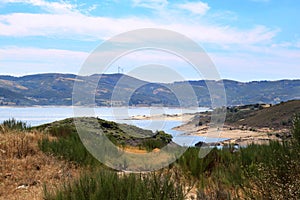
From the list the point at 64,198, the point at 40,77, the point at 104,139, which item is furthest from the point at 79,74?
the point at 40,77

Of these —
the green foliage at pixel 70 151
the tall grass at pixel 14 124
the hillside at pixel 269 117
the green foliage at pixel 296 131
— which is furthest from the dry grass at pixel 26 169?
the hillside at pixel 269 117

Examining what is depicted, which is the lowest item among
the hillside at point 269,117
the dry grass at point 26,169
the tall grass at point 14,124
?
the hillside at point 269,117

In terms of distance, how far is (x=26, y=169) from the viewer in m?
7.37

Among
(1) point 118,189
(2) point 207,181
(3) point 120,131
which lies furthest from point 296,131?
(3) point 120,131

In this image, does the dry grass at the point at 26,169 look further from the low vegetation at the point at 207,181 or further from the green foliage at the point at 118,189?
the green foliage at the point at 118,189

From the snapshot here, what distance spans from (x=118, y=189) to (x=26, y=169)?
3834 mm

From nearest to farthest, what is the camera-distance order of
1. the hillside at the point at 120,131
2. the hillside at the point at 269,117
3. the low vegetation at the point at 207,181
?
1. the low vegetation at the point at 207,181
2. the hillside at the point at 120,131
3. the hillside at the point at 269,117

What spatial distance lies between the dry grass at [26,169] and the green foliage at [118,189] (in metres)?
1.07

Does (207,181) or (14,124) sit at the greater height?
(14,124)

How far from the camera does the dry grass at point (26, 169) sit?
6.06m

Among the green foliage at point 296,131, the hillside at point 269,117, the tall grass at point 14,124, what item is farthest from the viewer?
the hillside at point 269,117

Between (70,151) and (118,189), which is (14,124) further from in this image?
(118,189)

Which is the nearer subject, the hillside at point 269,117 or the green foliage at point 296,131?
the green foliage at point 296,131

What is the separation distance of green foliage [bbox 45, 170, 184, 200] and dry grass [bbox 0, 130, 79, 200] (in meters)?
1.07
